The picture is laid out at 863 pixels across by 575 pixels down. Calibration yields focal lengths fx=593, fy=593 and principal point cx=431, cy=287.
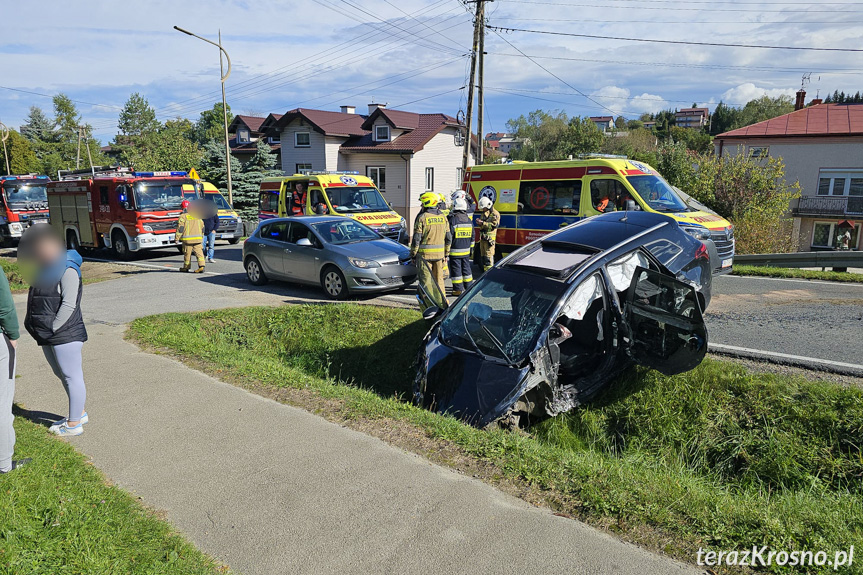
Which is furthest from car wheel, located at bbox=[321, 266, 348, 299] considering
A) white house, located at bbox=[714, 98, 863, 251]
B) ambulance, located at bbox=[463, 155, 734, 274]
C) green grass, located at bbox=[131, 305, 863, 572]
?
white house, located at bbox=[714, 98, 863, 251]

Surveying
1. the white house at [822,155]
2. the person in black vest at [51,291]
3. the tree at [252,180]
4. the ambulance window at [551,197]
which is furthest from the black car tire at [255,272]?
the white house at [822,155]

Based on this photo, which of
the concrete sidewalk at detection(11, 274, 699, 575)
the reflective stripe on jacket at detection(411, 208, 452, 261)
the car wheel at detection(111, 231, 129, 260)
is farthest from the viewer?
the car wheel at detection(111, 231, 129, 260)

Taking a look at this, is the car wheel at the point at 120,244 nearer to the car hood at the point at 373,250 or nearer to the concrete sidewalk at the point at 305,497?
the car hood at the point at 373,250

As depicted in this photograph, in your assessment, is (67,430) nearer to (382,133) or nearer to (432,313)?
(432,313)

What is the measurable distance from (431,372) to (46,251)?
3361 mm

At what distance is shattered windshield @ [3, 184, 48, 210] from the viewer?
2445 centimetres

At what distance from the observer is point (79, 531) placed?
11.0ft

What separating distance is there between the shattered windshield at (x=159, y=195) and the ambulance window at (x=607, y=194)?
42.4ft

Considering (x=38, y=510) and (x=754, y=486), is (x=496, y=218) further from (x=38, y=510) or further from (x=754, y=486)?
(x=38, y=510)

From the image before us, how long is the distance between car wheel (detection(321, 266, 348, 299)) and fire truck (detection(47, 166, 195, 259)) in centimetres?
927

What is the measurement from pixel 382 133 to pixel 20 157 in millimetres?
52438

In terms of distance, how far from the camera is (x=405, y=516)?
367 centimetres

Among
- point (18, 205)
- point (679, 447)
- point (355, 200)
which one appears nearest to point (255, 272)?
point (355, 200)

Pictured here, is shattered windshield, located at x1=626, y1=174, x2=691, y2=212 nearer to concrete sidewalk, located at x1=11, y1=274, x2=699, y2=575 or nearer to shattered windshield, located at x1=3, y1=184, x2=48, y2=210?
concrete sidewalk, located at x1=11, y1=274, x2=699, y2=575
